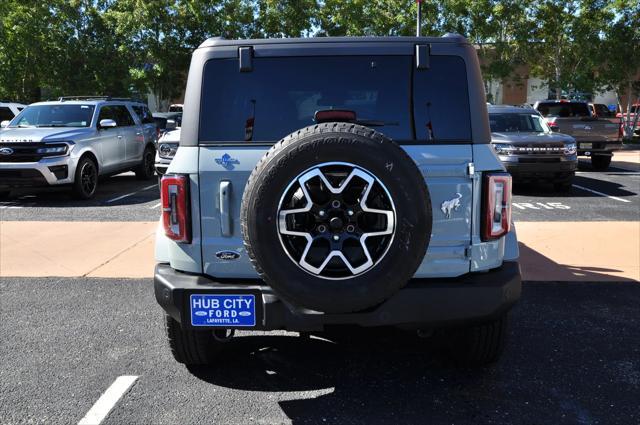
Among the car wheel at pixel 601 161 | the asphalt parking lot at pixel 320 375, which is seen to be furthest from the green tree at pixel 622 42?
the asphalt parking lot at pixel 320 375

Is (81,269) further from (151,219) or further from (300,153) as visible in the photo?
(300,153)

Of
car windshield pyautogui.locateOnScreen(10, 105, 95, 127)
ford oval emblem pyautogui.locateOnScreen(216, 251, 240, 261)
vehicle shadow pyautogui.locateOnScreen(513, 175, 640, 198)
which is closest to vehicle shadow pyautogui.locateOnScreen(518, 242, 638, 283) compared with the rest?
ford oval emblem pyautogui.locateOnScreen(216, 251, 240, 261)

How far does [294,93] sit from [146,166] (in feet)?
Answer: 37.2

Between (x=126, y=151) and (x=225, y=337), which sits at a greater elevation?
(x=126, y=151)

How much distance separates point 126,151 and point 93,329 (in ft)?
29.4

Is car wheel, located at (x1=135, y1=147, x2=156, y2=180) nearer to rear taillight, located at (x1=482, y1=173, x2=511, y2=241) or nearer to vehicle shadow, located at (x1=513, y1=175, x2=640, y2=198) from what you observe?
vehicle shadow, located at (x1=513, y1=175, x2=640, y2=198)

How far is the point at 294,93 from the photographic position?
323 cm

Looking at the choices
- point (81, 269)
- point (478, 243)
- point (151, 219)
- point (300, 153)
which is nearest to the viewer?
point (300, 153)

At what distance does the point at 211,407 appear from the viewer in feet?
10.5

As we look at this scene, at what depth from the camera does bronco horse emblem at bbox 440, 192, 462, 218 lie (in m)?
3.05

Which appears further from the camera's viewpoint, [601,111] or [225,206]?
[601,111]

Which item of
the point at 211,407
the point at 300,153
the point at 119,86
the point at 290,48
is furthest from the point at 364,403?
the point at 119,86

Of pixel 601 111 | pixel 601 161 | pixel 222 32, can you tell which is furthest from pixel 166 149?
pixel 601 111

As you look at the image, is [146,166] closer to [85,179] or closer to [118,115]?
[118,115]
